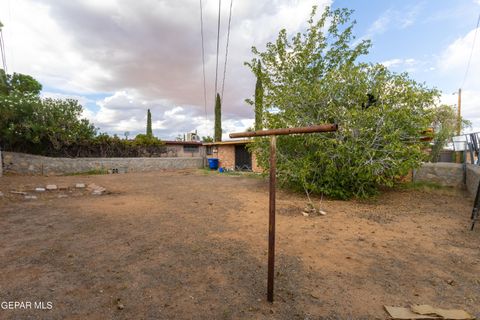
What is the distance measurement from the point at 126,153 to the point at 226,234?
15110mm

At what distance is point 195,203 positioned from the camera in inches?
277

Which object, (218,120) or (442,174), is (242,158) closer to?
(218,120)

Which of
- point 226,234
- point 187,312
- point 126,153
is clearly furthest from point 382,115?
point 126,153

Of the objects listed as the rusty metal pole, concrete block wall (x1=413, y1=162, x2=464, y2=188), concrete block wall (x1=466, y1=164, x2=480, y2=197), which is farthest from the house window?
the rusty metal pole

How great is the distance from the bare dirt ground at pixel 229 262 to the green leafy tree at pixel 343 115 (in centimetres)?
146

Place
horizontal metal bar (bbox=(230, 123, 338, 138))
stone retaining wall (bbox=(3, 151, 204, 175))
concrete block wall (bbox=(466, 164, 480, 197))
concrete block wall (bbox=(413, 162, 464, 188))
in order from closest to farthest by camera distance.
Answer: horizontal metal bar (bbox=(230, 123, 338, 138)) < concrete block wall (bbox=(466, 164, 480, 197)) < concrete block wall (bbox=(413, 162, 464, 188)) < stone retaining wall (bbox=(3, 151, 204, 175))

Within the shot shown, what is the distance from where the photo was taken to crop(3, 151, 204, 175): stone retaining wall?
12461mm

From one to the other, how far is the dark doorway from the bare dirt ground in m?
11.8

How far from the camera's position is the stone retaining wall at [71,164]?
40.9 feet

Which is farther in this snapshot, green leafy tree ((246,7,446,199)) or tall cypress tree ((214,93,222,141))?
tall cypress tree ((214,93,222,141))

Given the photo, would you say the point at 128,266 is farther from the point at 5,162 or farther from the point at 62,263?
the point at 5,162

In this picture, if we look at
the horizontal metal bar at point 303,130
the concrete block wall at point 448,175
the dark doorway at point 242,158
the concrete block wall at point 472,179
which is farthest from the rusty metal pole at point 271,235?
the dark doorway at point 242,158

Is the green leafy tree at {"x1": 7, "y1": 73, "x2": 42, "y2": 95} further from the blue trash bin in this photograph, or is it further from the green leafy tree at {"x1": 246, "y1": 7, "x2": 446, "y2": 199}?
the green leafy tree at {"x1": 246, "y1": 7, "x2": 446, "y2": 199}

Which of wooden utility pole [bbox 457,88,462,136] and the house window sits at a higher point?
wooden utility pole [bbox 457,88,462,136]
